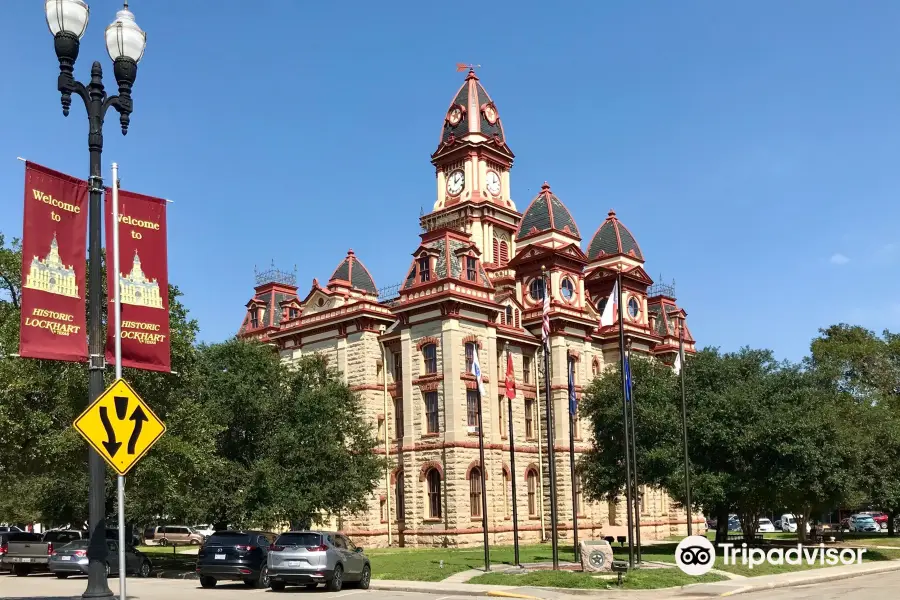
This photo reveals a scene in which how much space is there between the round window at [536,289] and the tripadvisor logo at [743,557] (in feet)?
66.8

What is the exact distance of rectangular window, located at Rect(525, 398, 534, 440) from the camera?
189ft

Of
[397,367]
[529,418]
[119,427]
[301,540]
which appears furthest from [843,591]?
[397,367]

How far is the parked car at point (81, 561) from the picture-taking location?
3272cm

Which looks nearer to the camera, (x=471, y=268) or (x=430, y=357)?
(x=430, y=357)

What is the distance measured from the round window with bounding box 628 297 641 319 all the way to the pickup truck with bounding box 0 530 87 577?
41.1m

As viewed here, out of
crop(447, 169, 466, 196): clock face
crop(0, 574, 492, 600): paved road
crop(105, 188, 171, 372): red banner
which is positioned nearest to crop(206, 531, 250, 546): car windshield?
crop(0, 574, 492, 600): paved road

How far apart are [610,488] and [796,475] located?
9534 millimetres

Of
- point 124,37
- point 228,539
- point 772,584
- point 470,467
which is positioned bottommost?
point 772,584

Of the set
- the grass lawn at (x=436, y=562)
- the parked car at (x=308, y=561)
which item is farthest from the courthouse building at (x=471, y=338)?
the parked car at (x=308, y=561)

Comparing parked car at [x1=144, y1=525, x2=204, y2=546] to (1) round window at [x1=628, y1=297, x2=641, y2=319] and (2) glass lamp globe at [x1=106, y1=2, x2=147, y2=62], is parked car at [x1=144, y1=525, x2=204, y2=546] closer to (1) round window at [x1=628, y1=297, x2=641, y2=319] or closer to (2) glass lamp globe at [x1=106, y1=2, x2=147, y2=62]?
(1) round window at [x1=628, y1=297, x2=641, y2=319]

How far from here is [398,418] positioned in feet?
183

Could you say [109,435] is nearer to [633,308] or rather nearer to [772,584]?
[772,584]

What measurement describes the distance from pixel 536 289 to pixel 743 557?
26.3 metres

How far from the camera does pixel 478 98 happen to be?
2574 inches
